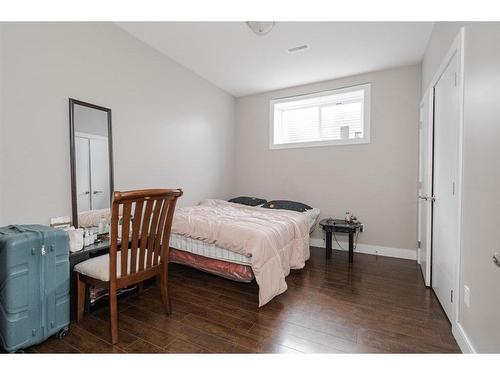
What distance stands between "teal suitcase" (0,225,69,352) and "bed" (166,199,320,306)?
102 cm

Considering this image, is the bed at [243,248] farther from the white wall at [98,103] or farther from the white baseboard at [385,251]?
the white baseboard at [385,251]

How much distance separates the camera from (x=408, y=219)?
3.37m

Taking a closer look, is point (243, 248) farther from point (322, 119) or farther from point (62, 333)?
point (322, 119)

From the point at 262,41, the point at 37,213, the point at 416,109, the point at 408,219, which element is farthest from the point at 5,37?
the point at 408,219

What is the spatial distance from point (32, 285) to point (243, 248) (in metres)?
1.45

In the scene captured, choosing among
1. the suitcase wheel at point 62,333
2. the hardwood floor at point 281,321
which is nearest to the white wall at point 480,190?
the hardwood floor at point 281,321

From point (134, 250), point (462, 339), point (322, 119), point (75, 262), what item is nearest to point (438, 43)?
point (322, 119)

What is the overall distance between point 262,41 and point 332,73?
52.8 inches

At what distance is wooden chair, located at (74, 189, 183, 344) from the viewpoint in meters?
1.56

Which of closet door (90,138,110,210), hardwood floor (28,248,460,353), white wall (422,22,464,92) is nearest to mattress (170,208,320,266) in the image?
hardwood floor (28,248,460,353)

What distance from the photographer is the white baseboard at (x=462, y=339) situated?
1417 mm

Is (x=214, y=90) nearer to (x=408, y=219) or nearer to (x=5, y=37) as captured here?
(x=5, y=37)

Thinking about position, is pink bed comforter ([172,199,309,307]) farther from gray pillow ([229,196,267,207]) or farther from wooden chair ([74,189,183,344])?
gray pillow ([229,196,267,207])

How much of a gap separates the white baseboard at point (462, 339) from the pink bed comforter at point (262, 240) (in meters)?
1.25
